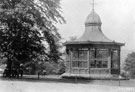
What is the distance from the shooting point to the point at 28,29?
26156 millimetres

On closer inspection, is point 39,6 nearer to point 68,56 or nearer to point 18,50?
point 18,50

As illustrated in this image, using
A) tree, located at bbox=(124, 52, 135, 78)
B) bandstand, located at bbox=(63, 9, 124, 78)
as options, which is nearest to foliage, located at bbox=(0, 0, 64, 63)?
bandstand, located at bbox=(63, 9, 124, 78)

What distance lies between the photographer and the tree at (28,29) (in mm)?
24922

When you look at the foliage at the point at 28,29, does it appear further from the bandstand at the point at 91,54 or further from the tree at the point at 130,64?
the tree at the point at 130,64

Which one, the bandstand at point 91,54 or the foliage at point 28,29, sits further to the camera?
the bandstand at point 91,54

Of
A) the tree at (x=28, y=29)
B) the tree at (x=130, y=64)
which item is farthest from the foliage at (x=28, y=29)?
the tree at (x=130, y=64)

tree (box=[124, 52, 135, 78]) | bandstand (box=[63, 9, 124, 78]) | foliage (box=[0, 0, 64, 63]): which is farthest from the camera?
tree (box=[124, 52, 135, 78])

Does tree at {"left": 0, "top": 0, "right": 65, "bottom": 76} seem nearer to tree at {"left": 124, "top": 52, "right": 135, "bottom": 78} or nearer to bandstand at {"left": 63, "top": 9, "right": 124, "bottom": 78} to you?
bandstand at {"left": 63, "top": 9, "right": 124, "bottom": 78}

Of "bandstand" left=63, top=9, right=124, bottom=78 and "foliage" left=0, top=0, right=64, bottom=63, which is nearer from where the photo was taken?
"foliage" left=0, top=0, right=64, bottom=63

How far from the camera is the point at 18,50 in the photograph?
87.6ft

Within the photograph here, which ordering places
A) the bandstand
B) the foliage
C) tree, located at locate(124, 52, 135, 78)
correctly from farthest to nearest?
tree, located at locate(124, 52, 135, 78) < the bandstand < the foliage

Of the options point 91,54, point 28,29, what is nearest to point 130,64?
point 91,54

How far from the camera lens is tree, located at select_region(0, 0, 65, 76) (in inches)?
981

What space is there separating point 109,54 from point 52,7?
8501 mm
